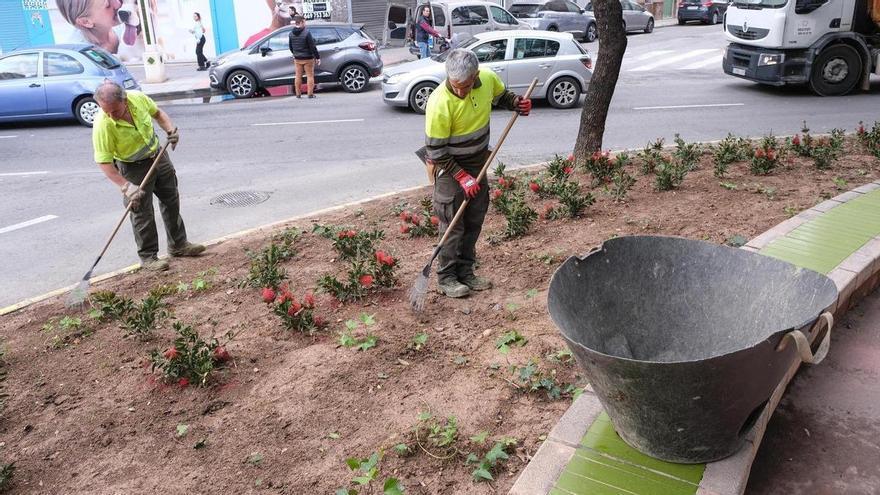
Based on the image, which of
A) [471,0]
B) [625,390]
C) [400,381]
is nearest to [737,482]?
[625,390]

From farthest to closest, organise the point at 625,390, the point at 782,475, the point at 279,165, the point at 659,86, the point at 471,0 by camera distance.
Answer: the point at 471,0 < the point at 659,86 < the point at 279,165 < the point at 782,475 < the point at 625,390

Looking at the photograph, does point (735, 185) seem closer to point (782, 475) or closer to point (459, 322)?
point (459, 322)

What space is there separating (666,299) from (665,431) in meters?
0.80

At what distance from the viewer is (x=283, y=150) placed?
12266 mm

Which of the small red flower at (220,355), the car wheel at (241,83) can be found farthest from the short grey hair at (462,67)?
the car wheel at (241,83)

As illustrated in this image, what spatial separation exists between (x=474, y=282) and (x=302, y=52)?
42.6ft

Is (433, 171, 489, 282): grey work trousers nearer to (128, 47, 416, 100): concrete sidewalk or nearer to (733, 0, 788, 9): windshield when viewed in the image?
(733, 0, 788, 9): windshield

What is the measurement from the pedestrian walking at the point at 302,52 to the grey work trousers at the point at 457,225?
501 inches

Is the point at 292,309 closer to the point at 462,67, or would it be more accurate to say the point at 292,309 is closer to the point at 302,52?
the point at 462,67

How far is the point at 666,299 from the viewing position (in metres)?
3.77

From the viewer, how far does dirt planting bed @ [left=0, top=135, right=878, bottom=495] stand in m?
3.79

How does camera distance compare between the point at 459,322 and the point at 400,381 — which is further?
the point at 459,322

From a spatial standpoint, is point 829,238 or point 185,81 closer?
point 829,238

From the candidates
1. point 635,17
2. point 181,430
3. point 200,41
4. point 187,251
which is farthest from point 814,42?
point 200,41
